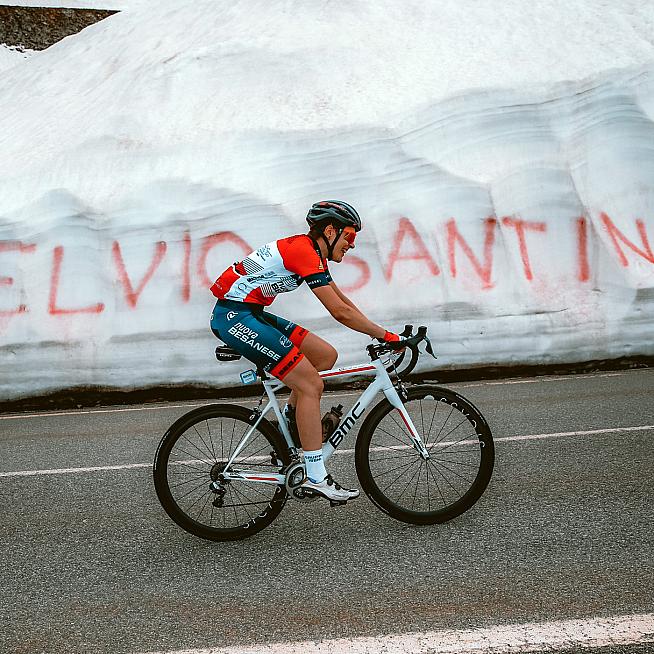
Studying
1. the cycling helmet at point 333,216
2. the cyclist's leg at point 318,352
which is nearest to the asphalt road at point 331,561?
the cyclist's leg at point 318,352

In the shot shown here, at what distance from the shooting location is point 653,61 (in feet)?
42.9

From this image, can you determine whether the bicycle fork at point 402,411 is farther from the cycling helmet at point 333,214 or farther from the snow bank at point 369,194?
the snow bank at point 369,194

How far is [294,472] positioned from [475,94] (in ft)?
32.0

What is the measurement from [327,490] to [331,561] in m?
0.44

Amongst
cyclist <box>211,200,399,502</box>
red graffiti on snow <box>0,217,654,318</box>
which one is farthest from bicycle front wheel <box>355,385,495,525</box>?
red graffiti on snow <box>0,217,654,318</box>

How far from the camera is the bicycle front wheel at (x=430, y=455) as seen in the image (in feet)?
15.1

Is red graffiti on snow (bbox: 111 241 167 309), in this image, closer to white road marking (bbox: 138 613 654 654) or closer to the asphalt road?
the asphalt road

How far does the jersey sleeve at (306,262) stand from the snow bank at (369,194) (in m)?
6.35

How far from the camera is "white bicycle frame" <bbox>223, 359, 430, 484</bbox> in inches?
180

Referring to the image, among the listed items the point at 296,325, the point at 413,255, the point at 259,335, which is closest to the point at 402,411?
the point at 296,325

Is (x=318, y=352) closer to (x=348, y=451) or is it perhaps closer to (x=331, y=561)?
(x=331, y=561)

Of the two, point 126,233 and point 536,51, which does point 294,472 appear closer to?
point 126,233

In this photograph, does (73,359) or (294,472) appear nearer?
(294,472)

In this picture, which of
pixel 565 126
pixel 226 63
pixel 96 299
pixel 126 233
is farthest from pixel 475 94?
pixel 96 299
